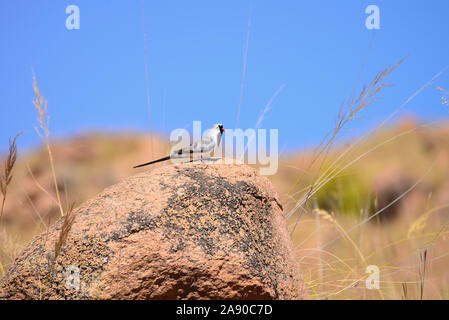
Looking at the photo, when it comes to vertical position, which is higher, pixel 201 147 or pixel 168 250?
pixel 201 147

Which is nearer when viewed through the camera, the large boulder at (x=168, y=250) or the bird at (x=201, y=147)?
the large boulder at (x=168, y=250)

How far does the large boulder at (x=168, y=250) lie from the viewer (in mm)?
2613

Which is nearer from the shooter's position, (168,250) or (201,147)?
(168,250)

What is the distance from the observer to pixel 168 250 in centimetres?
263

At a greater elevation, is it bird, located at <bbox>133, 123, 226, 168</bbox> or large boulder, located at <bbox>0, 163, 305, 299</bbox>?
bird, located at <bbox>133, 123, 226, 168</bbox>

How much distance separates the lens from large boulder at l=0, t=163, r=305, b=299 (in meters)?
2.61

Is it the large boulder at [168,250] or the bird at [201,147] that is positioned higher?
the bird at [201,147]

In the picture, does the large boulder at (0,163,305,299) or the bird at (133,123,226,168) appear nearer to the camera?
the large boulder at (0,163,305,299)
